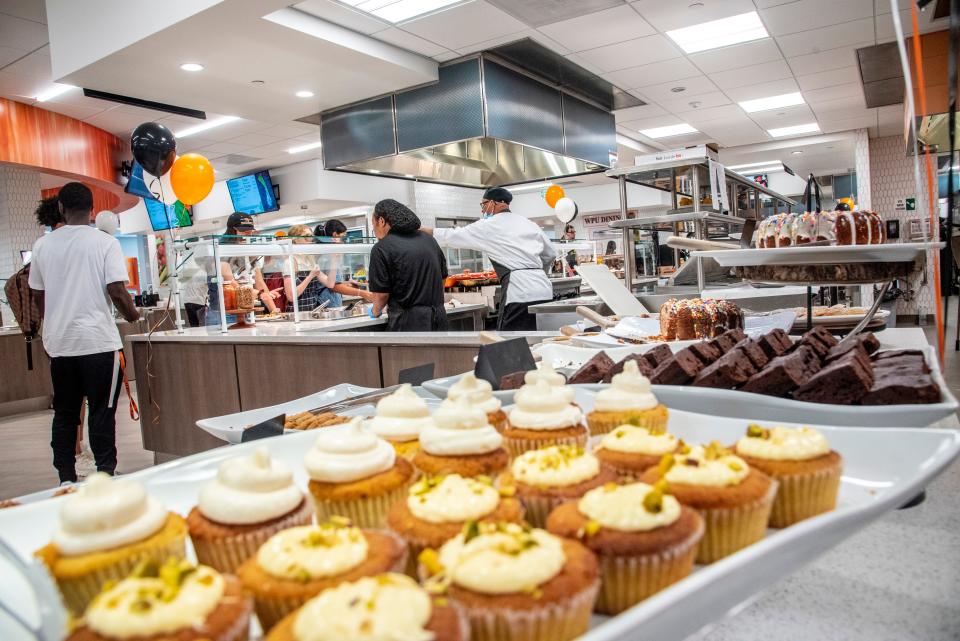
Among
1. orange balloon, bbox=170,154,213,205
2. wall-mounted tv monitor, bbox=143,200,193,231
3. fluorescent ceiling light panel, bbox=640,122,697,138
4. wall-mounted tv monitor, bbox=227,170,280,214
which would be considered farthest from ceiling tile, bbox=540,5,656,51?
wall-mounted tv monitor, bbox=143,200,193,231

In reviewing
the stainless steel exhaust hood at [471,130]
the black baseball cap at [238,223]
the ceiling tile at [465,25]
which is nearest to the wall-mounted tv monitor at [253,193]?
the stainless steel exhaust hood at [471,130]

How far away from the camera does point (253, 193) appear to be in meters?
11.3

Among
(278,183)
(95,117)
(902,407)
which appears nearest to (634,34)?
(902,407)

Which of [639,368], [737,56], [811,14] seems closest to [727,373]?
[639,368]

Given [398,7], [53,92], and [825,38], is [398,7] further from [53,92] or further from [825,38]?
[53,92]

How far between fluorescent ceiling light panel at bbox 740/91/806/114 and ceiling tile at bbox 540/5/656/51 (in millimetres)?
3326

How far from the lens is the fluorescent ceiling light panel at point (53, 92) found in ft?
21.9

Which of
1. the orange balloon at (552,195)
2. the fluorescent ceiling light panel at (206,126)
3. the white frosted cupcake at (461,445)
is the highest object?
the fluorescent ceiling light panel at (206,126)

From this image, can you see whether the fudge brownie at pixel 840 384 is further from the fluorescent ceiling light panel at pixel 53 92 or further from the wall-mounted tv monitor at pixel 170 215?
the wall-mounted tv monitor at pixel 170 215

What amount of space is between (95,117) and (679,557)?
8.97m

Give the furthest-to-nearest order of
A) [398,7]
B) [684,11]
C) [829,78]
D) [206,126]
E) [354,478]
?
[206,126], [829,78], [684,11], [398,7], [354,478]

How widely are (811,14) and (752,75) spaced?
5.45 ft

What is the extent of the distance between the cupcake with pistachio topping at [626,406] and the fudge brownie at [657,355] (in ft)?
1.13

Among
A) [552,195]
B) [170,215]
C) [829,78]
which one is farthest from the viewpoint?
[170,215]
